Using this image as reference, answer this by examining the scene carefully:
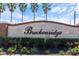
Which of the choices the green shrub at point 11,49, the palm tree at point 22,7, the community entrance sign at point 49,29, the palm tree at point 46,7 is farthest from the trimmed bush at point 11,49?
the palm tree at point 46,7

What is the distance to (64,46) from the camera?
1411cm

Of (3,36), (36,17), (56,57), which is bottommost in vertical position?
(56,57)

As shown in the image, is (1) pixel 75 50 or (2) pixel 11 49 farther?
(2) pixel 11 49

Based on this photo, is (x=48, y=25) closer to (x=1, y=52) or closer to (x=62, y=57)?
(x=62, y=57)

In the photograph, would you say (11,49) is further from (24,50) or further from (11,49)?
(24,50)

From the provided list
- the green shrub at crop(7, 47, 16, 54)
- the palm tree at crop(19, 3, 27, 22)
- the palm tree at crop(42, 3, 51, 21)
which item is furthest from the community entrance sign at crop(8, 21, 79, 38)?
the green shrub at crop(7, 47, 16, 54)

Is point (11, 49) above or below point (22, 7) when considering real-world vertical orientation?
below

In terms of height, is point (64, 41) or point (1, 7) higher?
point (1, 7)

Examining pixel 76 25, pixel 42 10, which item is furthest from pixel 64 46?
pixel 42 10

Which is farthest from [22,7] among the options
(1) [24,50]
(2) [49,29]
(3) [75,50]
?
(3) [75,50]

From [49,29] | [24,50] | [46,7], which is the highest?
[46,7]

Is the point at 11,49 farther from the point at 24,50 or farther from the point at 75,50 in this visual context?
the point at 75,50

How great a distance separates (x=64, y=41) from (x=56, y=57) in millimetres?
852

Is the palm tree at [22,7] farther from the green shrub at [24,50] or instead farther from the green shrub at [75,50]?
the green shrub at [75,50]
